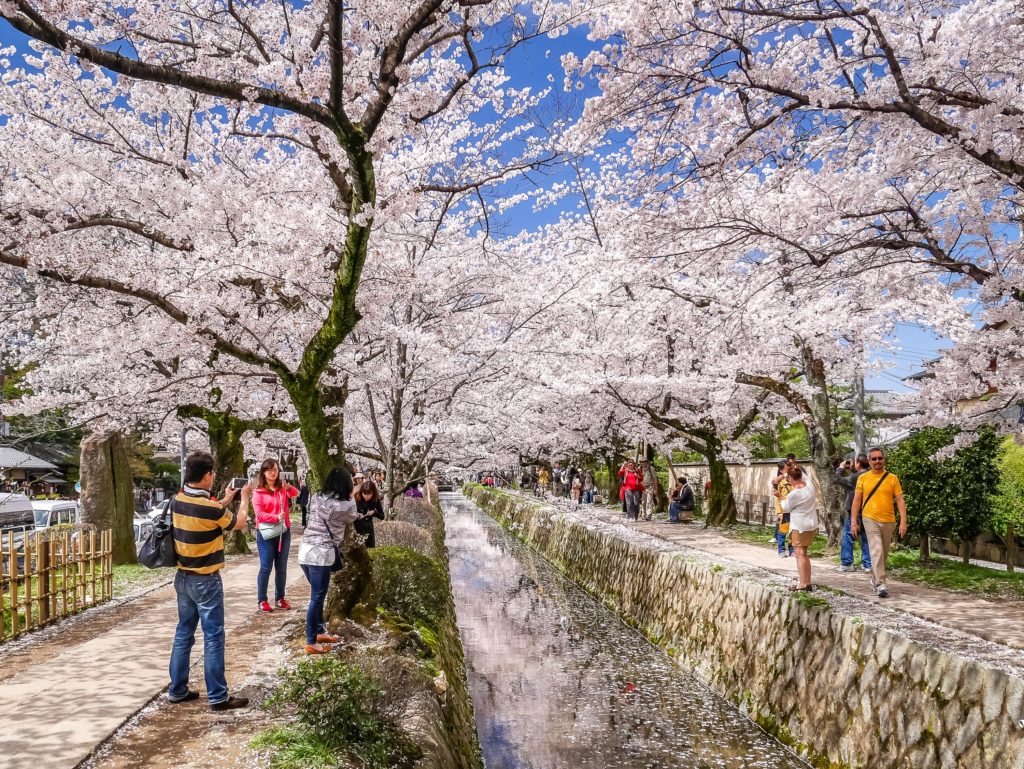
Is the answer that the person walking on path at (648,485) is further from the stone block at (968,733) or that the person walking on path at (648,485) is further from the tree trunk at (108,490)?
the stone block at (968,733)

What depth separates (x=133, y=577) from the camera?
12.8m

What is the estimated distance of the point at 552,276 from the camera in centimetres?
1509

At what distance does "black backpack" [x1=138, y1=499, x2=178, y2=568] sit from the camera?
513cm

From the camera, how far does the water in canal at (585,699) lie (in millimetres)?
7234

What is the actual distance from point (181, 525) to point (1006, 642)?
7.03m

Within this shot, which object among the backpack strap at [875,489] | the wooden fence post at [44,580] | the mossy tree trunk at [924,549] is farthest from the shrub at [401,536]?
the mossy tree trunk at [924,549]

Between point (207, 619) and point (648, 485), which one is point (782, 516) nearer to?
point (207, 619)

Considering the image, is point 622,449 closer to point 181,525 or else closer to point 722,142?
point 722,142

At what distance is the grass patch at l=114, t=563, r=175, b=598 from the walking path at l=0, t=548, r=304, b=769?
3.07 metres

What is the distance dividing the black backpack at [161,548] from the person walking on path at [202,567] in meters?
0.14

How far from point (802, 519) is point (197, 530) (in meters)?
6.39

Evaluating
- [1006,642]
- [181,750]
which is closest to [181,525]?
[181,750]

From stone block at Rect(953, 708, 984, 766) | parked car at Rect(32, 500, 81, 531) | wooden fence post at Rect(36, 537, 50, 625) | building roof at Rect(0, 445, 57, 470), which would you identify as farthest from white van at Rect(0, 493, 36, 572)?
stone block at Rect(953, 708, 984, 766)

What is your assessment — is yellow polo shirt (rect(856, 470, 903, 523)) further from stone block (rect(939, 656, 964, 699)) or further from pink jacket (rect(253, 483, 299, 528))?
pink jacket (rect(253, 483, 299, 528))
